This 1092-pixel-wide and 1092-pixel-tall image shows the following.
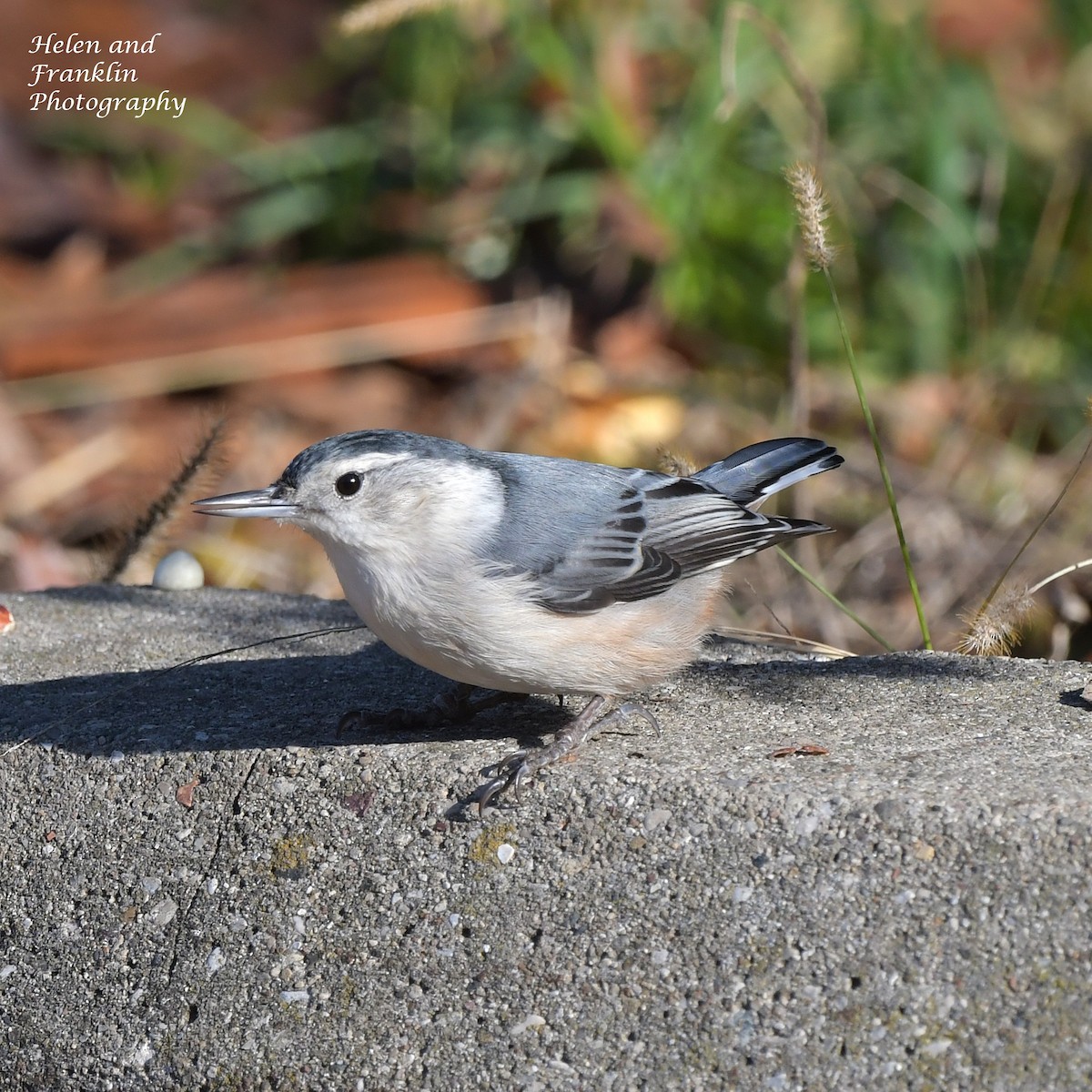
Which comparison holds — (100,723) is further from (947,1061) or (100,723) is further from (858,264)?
(858,264)

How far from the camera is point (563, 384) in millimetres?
6473

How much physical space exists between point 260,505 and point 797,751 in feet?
3.85

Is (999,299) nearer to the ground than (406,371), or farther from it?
farther from it

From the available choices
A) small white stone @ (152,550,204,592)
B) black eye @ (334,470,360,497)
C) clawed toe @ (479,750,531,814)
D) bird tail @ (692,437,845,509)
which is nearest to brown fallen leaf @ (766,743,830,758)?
clawed toe @ (479,750,531,814)

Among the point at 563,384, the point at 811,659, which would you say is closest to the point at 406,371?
the point at 563,384

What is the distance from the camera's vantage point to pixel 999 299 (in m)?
6.19

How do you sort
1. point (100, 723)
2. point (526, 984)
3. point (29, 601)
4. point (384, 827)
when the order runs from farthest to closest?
point (29, 601) < point (100, 723) < point (384, 827) < point (526, 984)

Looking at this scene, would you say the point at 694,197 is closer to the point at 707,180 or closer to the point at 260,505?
the point at 707,180

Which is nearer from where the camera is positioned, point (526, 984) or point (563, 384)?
point (526, 984)

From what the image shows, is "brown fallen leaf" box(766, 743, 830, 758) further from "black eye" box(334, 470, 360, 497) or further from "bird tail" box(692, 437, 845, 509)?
"black eye" box(334, 470, 360, 497)

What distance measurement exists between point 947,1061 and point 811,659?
150cm

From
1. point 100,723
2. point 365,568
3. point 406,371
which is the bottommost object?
point 406,371

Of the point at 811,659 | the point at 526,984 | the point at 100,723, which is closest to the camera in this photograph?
the point at 526,984

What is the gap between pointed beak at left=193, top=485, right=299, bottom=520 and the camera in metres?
2.96
